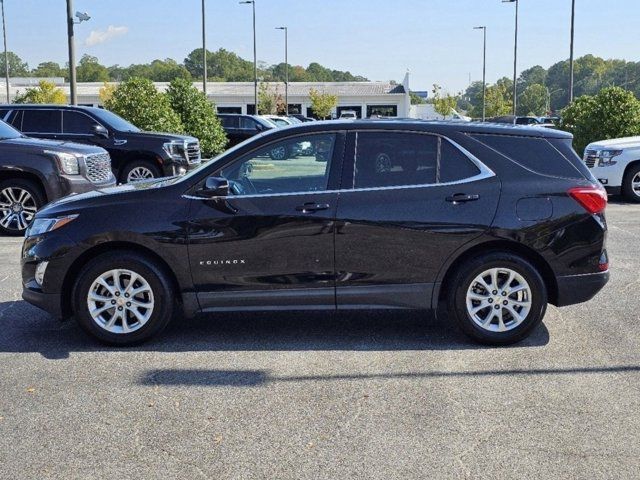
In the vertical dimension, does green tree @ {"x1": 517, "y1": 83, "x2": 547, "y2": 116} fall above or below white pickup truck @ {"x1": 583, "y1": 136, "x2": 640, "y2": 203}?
above

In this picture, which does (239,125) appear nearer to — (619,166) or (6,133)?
(619,166)

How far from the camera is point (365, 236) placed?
6.05 m

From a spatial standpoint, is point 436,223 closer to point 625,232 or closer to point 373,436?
point 373,436

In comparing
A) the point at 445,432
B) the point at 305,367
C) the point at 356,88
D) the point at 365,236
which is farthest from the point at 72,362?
the point at 356,88

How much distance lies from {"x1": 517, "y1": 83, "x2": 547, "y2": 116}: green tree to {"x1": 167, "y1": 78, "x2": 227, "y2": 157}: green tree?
122 m

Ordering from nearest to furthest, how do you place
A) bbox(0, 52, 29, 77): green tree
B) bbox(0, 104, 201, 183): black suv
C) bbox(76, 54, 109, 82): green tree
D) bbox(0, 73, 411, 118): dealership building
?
1. bbox(0, 104, 201, 183): black suv
2. bbox(0, 73, 411, 118): dealership building
3. bbox(76, 54, 109, 82): green tree
4. bbox(0, 52, 29, 77): green tree

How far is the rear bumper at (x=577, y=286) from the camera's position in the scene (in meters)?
6.15

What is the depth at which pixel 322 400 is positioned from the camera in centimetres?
500

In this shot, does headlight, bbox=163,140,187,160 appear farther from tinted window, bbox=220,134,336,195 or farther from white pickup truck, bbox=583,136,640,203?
tinted window, bbox=220,134,336,195

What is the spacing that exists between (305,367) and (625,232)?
8086 millimetres

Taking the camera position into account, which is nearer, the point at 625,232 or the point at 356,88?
the point at 625,232

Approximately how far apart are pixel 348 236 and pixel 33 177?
719 centimetres

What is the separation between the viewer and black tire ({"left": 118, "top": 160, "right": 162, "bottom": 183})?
1650cm

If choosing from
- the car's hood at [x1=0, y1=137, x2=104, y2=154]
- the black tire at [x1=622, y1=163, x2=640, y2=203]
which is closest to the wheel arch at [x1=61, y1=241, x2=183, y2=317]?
the car's hood at [x1=0, y1=137, x2=104, y2=154]
